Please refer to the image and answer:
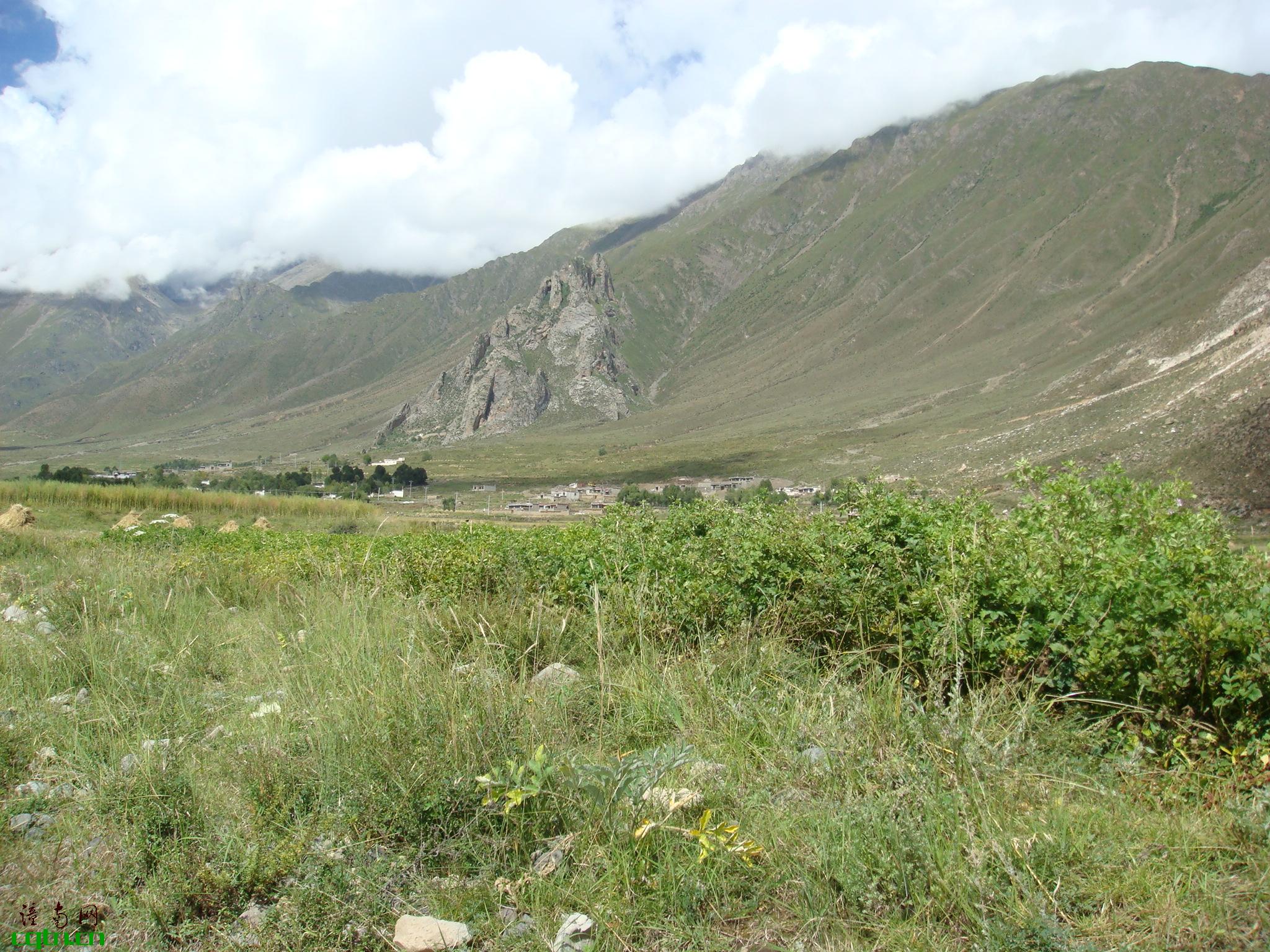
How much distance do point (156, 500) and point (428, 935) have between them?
24418mm

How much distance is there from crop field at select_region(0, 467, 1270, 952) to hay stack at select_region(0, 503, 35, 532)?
38.0 ft

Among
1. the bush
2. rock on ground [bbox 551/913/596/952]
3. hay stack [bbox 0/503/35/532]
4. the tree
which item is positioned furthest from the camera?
the tree

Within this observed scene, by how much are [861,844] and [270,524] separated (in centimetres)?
2123

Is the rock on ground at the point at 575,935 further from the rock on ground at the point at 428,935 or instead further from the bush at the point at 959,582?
the bush at the point at 959,582

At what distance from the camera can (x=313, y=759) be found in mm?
3779

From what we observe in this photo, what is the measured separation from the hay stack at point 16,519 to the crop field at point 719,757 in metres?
11.6

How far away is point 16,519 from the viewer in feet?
52.2

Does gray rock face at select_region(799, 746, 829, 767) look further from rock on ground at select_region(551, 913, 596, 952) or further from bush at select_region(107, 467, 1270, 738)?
rock on ground at select_region(551, 913, 596, 952)

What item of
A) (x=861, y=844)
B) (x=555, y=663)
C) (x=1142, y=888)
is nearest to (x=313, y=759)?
(x=555, y=663)

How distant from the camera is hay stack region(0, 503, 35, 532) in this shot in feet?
50.5

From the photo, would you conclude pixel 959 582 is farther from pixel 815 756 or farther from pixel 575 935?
pixel 575 935
